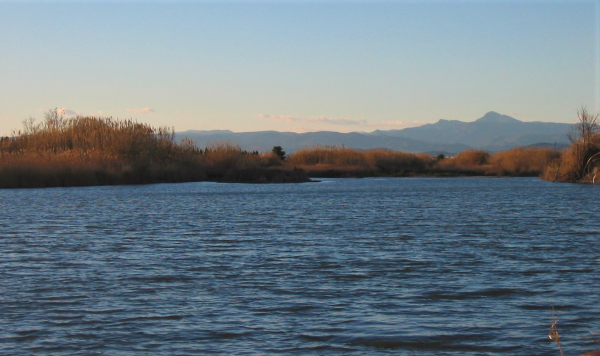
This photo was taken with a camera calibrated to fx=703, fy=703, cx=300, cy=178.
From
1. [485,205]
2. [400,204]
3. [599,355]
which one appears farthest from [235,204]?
[599,355]

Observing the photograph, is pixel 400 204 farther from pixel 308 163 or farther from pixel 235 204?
pixel 308 163

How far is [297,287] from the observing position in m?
12.0

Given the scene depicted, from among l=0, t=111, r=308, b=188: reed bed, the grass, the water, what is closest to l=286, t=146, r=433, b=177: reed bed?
the grass

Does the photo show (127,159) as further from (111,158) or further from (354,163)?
(354,163)

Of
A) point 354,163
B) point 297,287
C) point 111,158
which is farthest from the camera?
point 354,163

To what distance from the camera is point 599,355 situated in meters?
7.56

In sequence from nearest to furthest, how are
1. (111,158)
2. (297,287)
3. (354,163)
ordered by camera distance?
(297,287)
(111,158)
(354,163)

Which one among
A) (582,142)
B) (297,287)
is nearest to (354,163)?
(582,142)

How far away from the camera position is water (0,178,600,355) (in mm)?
8781

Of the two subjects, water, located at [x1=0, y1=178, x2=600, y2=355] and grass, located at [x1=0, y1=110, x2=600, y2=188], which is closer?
water, located at [x1=0, y1=178, x2=600, y2=355]

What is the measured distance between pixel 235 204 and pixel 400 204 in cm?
828

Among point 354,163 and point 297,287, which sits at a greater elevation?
point 354,163

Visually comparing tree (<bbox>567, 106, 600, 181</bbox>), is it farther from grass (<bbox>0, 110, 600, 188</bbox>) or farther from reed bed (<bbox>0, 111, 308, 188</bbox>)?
reed bed (<bbox>0, 111, 308, 188</bbox>)

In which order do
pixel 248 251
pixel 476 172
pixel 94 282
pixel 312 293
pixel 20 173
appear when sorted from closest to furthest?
pixel 312 293, pixel 94 282, pixel 248 251, pixel 20 173, pixel 476 172
